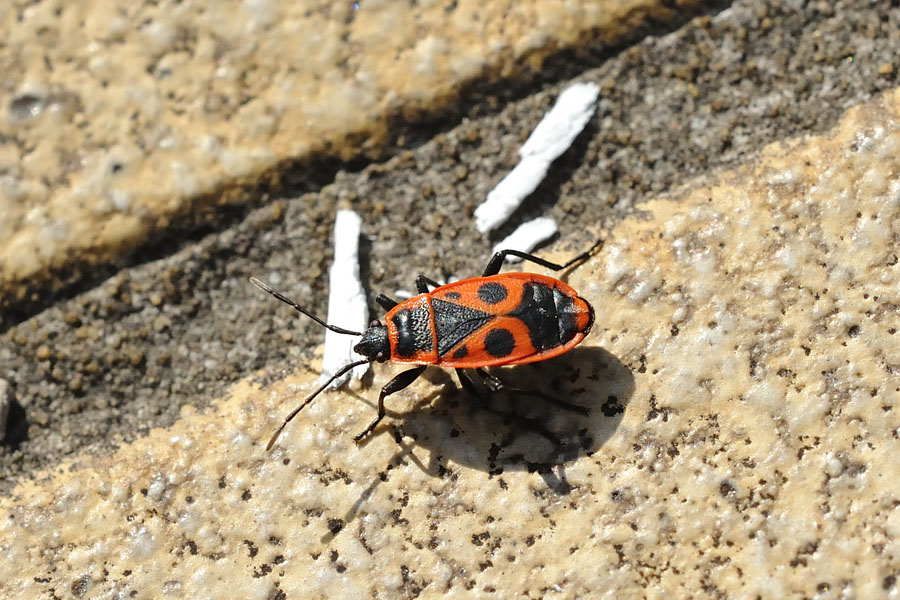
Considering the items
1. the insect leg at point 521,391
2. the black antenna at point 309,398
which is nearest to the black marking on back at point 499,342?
the insect leg at point 521,391

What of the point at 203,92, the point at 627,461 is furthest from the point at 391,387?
the point at 203,92

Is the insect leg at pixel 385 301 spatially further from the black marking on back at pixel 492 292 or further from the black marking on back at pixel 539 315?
the black marking on back at pixel 539 315

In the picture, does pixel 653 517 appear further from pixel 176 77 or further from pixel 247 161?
pixel 176 77

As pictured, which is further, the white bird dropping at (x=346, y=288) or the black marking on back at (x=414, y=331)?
the white bird dropping at (x=346, y=288)

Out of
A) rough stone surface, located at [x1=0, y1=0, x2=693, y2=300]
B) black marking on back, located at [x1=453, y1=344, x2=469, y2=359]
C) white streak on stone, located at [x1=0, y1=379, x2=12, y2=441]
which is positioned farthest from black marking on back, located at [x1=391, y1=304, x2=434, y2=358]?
white streak on stone, located at [x1=0, y1=379, x2=12, y2=441]

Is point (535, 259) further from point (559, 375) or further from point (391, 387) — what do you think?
point (391, 387)

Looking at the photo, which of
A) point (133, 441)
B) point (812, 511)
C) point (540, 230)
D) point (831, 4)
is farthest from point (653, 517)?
point (831, 4)

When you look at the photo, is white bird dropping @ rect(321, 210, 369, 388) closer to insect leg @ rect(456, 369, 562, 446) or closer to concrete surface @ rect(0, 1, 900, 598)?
concrete surface @ rect(0, 1, 900, 598)
